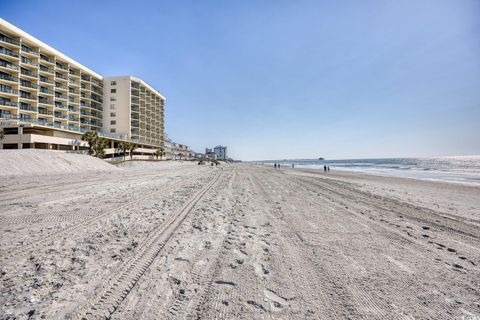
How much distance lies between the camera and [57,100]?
175ft

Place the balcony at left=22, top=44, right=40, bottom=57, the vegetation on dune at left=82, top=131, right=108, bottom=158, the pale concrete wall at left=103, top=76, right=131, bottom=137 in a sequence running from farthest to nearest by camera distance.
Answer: the pale concrete wall at left=103, top=76, right=131, bottom=137, the vegetation on dune at left=82, top=131, right=108, bottom=158, the balcony at left=22, top=44, right=40, bottom=57

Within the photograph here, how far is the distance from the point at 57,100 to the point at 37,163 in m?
41.0

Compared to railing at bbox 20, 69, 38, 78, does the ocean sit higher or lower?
lower

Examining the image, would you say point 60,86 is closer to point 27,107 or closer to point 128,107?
point 27,107

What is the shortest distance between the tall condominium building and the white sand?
45827mm

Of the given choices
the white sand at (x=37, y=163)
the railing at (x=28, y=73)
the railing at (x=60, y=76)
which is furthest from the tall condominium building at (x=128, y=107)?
the white sand at (x=37, y=163)

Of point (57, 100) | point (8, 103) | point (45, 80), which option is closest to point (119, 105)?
point (57, 100)

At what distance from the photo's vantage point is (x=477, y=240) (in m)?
5.24

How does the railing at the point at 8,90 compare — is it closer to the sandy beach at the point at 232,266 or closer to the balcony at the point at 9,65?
the balcony at the point at 9,65

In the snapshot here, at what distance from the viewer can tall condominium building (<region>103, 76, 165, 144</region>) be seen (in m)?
73.2

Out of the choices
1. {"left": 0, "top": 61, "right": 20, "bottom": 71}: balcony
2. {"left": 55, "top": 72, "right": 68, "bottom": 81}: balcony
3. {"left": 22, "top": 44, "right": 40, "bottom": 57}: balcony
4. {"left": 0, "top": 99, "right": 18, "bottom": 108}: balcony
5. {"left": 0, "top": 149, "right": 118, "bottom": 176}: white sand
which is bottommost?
{"left": 0, "top": 149, "right": 118, "bottom": 176}: white sand

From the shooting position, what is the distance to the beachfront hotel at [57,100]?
137ft

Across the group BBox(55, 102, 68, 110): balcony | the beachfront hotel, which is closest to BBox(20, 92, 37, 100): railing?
the beachfront hotel

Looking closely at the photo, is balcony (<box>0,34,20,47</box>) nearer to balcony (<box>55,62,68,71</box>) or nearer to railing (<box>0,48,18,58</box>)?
railing (<box>0,48,18,58</box>)
